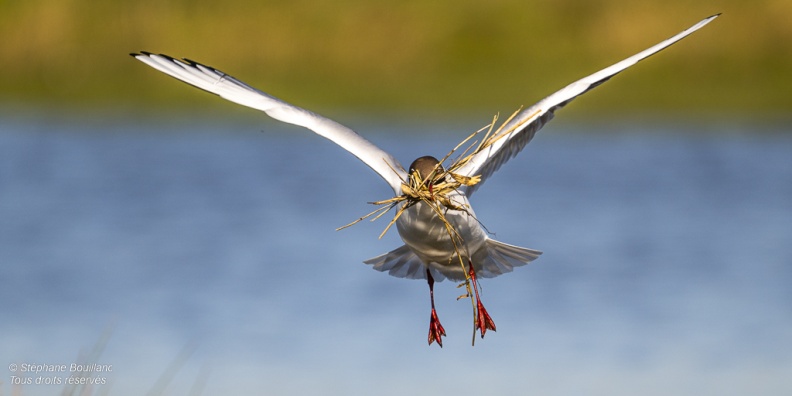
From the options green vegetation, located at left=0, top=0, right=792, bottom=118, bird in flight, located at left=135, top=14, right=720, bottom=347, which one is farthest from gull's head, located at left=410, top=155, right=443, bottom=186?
green vegetation, located at left=0, top=0, right=792, bottom=118

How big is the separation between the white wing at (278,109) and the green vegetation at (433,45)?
327 inches

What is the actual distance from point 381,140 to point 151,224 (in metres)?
3.42

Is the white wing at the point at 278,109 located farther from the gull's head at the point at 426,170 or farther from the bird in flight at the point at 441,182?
the gull's head at the point at 426,170

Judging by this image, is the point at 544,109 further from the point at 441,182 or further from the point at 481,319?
the point at 481,319

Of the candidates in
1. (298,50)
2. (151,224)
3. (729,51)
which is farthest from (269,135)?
(729,51)

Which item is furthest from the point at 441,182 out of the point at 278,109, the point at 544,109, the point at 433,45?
the point at 433,45

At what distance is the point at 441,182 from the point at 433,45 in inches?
415

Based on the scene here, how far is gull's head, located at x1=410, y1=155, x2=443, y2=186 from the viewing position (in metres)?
5.82

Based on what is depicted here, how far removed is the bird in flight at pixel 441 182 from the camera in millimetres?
5918

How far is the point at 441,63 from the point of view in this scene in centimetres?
1648

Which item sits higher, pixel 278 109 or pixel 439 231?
pixel 278 109

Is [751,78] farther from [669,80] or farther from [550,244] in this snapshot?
[550,244]

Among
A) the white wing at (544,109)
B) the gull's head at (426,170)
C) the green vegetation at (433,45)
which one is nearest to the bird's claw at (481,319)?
the white wing at (544,109)

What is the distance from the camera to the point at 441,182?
19.5ft
